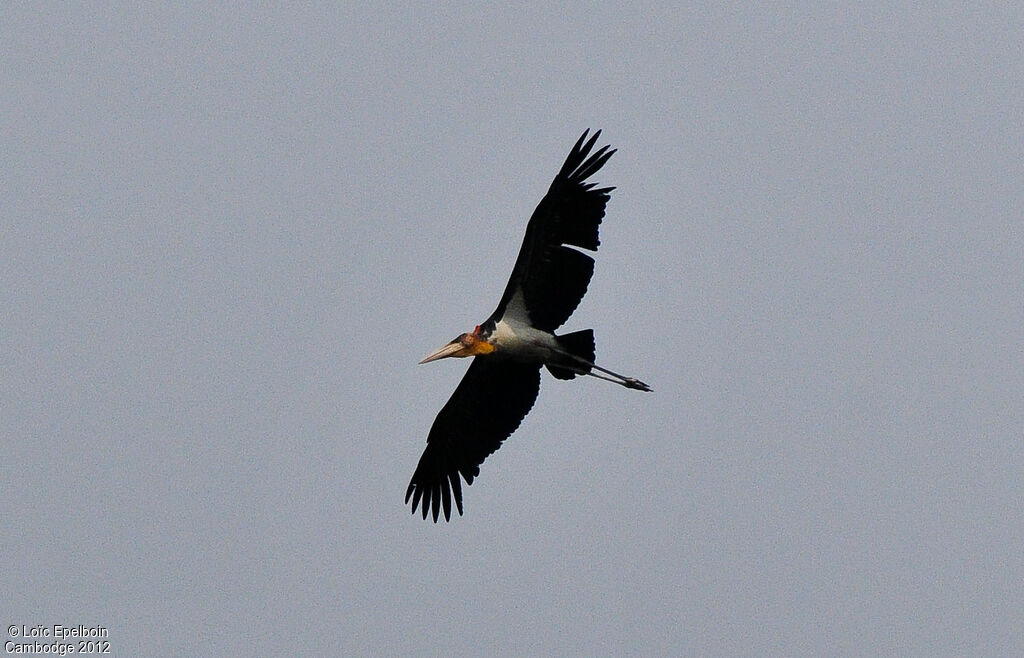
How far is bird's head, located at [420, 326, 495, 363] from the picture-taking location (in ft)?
70.4

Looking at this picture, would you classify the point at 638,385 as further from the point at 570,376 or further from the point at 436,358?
the point at 436,358

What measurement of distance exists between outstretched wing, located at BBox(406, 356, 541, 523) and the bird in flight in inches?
0.6

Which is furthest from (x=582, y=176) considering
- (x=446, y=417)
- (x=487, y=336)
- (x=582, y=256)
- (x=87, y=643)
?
(x=87, y=643)

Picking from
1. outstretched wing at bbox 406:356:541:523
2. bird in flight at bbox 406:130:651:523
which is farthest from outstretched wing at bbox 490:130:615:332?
outstretched wing at bbox 406:356:541:523

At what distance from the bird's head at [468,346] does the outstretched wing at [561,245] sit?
37cm

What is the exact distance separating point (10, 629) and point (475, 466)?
6854 mm

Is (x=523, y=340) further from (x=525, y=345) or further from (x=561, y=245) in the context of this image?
(x=561, y=245)

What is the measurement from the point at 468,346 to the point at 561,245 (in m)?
1.98

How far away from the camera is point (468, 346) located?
70.6ft

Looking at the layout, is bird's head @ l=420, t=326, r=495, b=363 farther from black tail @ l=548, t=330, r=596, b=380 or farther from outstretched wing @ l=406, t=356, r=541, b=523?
black tail @ l=548, t=330, r=596, b=380

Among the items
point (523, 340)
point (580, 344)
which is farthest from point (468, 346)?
point (580, 344)

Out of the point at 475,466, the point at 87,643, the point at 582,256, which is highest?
the point at 582,256

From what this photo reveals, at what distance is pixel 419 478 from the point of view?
75.6 feet

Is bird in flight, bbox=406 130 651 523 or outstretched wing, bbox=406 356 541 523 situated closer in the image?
bird in flight, bbox=406 130 651 523
